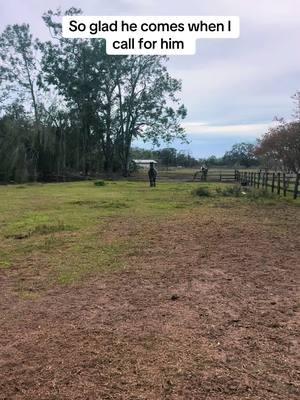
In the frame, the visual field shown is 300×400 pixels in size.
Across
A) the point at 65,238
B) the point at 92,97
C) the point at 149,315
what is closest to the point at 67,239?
the point at 65,238

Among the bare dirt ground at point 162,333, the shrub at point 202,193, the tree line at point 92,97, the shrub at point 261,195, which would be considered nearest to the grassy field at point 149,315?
the bare dirt ground at point 162,333

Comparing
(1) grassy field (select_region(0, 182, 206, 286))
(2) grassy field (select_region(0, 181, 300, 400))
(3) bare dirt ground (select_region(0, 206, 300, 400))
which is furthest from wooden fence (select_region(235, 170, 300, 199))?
(3) bare dirt ground (select_region(0, 206, 300, 400))

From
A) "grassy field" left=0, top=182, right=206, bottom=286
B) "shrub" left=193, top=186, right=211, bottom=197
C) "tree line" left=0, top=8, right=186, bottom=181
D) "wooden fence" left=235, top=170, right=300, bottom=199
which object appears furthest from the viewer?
"tree line" left=0, top=8, right=186, bottom=181

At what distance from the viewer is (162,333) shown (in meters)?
3.88

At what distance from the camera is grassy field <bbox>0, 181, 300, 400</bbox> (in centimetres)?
304

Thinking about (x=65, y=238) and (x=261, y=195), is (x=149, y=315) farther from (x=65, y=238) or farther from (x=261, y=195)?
(x=261, y=195)

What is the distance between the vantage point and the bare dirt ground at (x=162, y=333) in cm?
299

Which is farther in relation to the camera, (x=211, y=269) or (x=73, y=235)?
(x=73, y=235)

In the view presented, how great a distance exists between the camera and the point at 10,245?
27.1 feet

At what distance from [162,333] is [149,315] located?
1.59 ft

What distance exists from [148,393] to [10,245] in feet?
19.2

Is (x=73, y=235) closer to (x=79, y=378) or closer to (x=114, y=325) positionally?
(x=114, y=325)

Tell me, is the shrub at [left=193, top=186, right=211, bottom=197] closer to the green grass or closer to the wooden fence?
the wooden fence

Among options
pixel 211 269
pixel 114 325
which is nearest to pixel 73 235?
pixel 211 269
